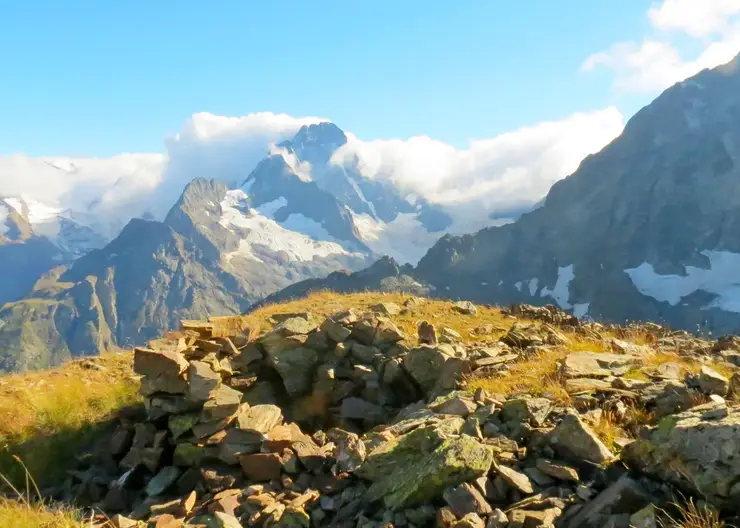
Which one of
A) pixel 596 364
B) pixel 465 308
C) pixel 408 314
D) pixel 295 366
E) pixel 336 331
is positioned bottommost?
pixel 465 308

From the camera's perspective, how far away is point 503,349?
54.2 ft

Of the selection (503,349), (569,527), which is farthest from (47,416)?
(569,527)

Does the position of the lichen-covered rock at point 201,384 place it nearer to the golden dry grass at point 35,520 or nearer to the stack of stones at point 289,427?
the stack of stones at point 289,427

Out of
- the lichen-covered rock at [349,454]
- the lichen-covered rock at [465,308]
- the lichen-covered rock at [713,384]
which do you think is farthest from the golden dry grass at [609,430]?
the lichen-covered rock at [465,308]

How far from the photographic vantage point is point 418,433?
9875mm

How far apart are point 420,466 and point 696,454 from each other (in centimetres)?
420

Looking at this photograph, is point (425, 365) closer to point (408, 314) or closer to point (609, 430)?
point (609, 430)

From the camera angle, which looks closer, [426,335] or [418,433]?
[418,433]

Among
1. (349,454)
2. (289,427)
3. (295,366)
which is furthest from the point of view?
(295,366)

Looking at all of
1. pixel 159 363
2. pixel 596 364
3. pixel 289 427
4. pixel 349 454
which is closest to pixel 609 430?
pixel 596 364

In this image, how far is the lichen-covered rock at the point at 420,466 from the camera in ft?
28.1

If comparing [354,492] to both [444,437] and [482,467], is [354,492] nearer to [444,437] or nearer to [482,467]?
[444,437]

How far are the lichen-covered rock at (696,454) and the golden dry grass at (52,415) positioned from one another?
15139 millimetres

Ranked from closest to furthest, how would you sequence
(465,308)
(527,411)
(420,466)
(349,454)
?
(420,466) < (527,411) < (349,454) < (465,308)
